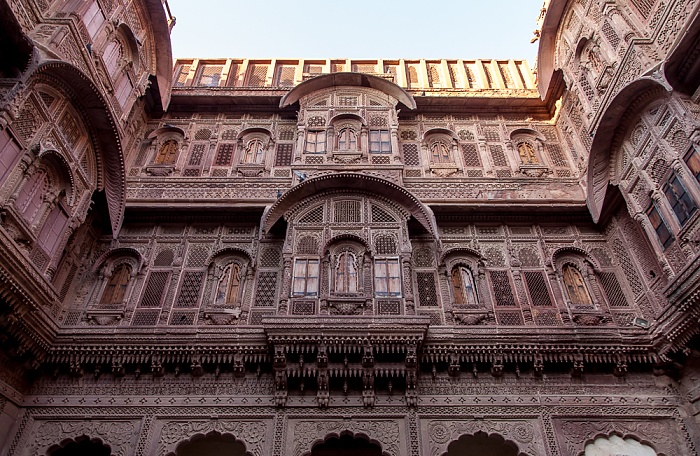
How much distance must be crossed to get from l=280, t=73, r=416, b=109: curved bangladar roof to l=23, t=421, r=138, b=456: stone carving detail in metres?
8.43

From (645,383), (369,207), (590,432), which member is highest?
(369,207)

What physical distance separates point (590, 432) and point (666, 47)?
6855 mm

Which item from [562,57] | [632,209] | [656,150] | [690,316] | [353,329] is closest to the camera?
[690,316]

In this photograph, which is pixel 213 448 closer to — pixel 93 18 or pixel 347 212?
pixel 347 212

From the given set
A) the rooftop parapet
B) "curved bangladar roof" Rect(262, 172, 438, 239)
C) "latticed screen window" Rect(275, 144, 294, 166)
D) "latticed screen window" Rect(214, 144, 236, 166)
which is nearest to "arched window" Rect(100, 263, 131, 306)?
"curved bangladar roof" Rect(262, 172, 438, 239)

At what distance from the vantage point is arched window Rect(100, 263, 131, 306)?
32.6 feet

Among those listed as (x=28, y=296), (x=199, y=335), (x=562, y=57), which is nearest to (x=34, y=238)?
(x=28, y=296)

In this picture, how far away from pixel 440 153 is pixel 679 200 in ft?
18.9

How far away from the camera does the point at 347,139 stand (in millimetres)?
12570

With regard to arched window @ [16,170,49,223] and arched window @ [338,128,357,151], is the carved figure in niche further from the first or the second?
arched window @ [16,170,49,223]

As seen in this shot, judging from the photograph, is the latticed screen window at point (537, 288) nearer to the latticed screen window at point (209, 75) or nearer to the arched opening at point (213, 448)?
the arched opening at point (213, 448)

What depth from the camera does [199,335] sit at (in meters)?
8.88

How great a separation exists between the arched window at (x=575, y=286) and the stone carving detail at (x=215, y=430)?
657cm

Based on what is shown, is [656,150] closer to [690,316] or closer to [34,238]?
[690,316]
